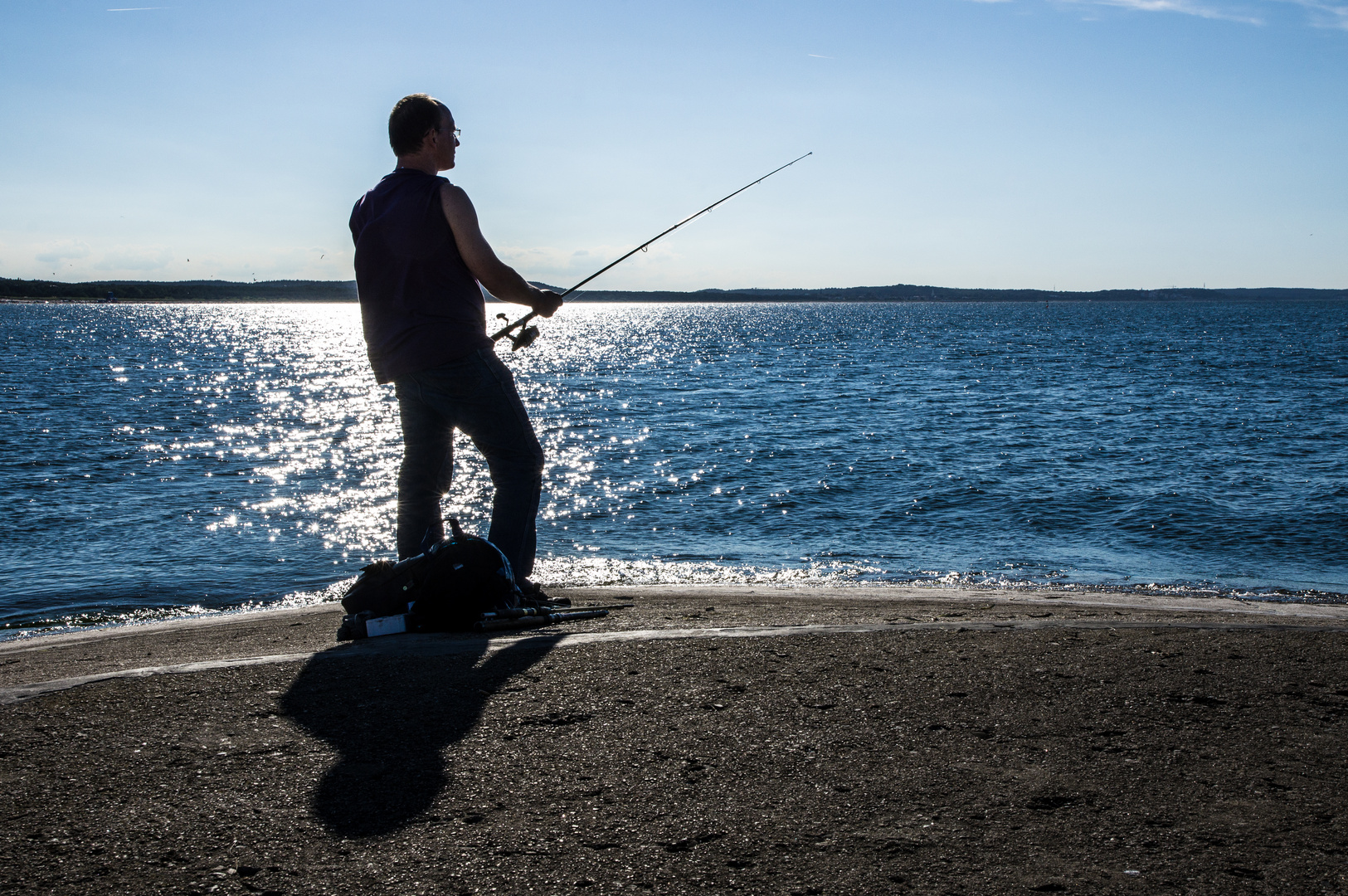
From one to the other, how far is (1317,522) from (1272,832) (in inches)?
438

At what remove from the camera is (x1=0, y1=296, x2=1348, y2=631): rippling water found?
30.7 ft

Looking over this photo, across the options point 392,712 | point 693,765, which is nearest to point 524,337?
point 392,712

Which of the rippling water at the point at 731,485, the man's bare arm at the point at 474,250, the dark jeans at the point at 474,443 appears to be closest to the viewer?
the man's bare arm at the point at 474,250

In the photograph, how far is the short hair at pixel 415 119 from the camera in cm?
412

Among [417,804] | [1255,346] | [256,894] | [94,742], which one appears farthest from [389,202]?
[1255,346]

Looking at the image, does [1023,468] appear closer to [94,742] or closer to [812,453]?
[812,453]

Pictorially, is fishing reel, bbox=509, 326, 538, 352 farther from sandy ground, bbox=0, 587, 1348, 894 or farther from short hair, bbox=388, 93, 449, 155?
sandy ground, bbox=0, 587, 1348, 894

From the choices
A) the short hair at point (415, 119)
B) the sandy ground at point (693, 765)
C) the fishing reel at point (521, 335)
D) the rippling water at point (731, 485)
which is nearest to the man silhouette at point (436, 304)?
the short hair at point (415, 119)

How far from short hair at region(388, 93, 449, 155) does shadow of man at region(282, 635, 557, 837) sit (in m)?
2.05

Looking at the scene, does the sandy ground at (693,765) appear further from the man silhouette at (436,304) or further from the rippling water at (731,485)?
the rippling water at (731,485)

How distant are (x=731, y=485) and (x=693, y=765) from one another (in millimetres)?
11914

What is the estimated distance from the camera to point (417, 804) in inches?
93.0

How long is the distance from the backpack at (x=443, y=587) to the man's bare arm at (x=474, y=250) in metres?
1.06

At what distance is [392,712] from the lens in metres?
2.98
